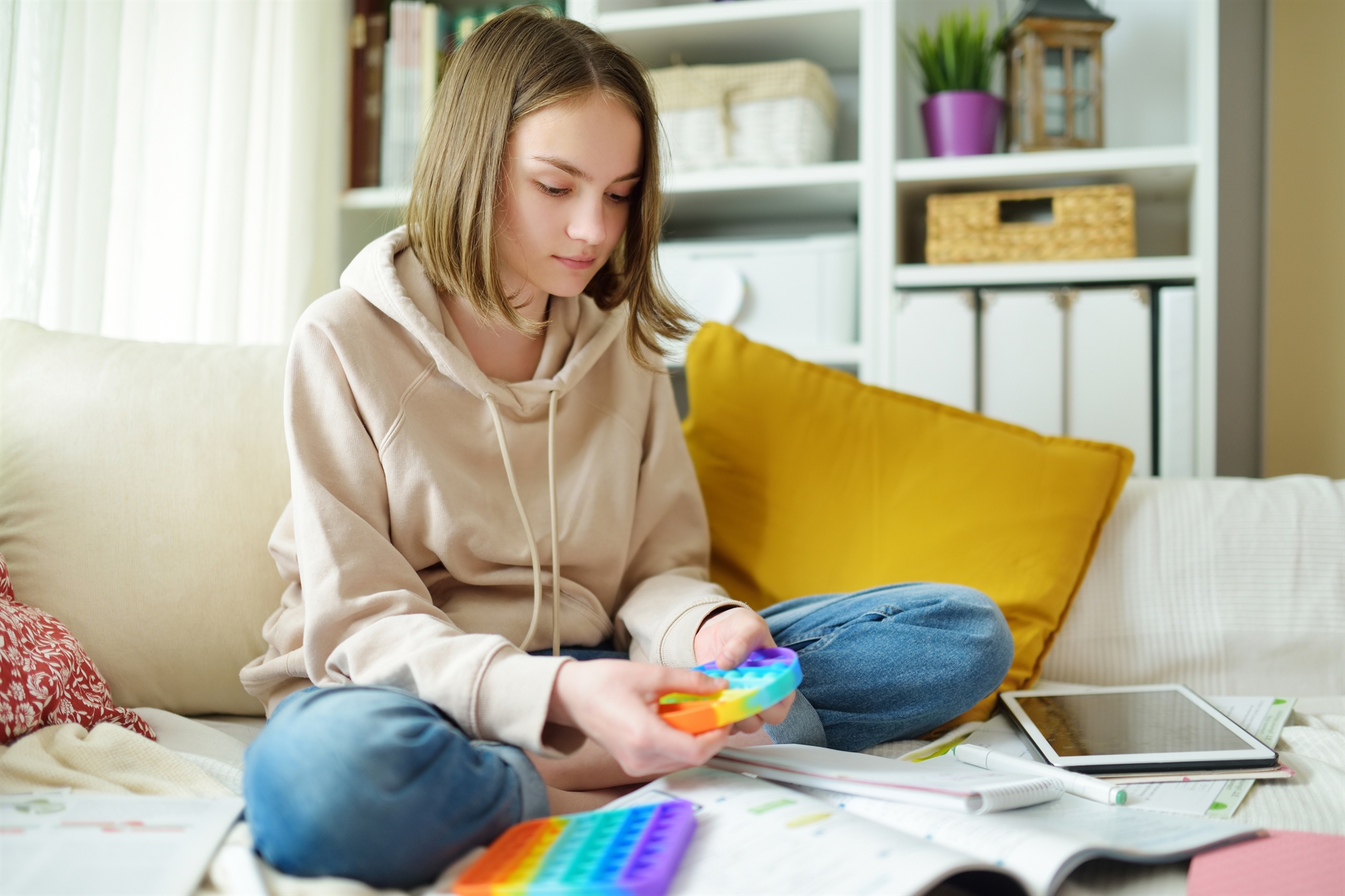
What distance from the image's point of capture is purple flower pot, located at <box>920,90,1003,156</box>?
4.74 ft

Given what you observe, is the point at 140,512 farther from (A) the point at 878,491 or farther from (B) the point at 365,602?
(A) the point at 878,491

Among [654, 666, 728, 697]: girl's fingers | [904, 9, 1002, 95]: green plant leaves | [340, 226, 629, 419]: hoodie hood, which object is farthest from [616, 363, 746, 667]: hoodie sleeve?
[904, 9, 1002, 95]: green plant leaves

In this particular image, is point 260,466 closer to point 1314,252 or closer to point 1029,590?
point 1029,590

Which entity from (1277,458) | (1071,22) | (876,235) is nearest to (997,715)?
(876,235)

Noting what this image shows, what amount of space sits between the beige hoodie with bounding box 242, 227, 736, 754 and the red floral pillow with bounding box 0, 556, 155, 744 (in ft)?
0.39

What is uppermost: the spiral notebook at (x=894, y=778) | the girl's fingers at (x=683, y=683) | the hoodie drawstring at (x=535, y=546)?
the hoodie drawstring at (x=535, y=546)

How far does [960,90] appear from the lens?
147 cm

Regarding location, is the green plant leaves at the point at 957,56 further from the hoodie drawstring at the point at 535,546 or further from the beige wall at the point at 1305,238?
the hoodie drawstring at the point at 535,546

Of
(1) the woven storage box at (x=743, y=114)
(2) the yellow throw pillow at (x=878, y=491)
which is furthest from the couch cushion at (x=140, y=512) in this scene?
(1) the woven storage box at (x=743, y=114)

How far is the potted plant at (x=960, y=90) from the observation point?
1.44 meters

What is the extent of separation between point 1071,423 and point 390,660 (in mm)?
1045

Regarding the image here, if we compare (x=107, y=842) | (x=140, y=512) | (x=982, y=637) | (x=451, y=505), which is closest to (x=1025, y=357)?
(x=982, y=637)

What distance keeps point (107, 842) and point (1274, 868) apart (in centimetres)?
67

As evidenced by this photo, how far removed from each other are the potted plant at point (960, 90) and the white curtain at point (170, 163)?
917mm
